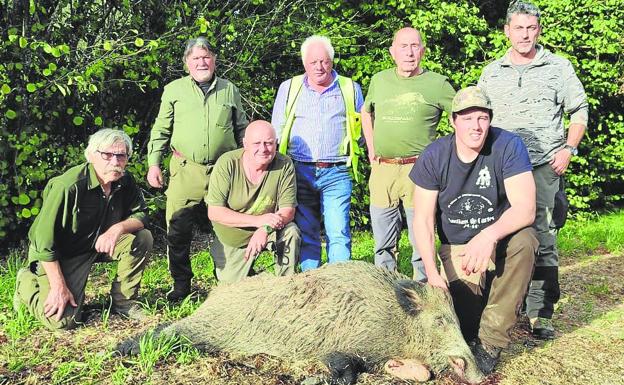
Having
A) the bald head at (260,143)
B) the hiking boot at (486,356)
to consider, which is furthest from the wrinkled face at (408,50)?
the hiking boot at (486,356)

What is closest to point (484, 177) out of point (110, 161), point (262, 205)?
point (262, 205)

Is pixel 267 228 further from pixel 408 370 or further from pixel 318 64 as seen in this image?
pixel 408 370

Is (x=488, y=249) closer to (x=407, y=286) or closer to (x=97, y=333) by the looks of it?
(x=407, y=286)

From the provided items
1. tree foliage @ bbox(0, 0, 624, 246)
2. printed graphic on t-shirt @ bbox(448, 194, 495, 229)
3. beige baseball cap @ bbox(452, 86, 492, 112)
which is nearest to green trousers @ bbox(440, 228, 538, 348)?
printed graphic on t-shirt @ bbox(448, 194, 495, 229)

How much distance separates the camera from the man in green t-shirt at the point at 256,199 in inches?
200

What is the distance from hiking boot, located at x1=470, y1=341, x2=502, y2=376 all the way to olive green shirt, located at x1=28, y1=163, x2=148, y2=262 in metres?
2.88

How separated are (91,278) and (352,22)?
500cm

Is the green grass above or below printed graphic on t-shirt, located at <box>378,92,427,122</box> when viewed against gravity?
below

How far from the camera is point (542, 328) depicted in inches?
192

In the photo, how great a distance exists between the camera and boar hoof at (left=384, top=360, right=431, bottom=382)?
3.90m

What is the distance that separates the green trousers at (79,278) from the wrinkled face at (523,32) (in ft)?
11.2

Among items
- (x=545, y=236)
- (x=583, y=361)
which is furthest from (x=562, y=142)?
(x=583, y=361)

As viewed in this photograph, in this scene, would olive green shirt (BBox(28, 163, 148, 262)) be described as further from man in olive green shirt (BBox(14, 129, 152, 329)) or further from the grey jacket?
the grey jacket

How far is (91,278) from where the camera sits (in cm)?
646
